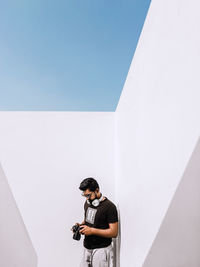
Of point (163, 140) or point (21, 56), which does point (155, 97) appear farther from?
point (21, 56)

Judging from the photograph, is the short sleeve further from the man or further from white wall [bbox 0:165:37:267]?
white wall [bbox 0:165:37:267]

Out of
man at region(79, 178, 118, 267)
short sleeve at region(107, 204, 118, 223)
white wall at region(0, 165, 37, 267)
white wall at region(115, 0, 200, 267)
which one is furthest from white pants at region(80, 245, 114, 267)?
white wall at region(0, 165, 37, 267)

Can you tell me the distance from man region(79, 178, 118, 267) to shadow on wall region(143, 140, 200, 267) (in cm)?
63

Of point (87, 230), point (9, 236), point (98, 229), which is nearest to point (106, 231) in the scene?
point (98, 229)

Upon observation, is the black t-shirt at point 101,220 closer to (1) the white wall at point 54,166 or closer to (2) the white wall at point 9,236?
(2) the white wall at point 9,236

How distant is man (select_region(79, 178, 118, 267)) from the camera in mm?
1945

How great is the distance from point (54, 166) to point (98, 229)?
3.69ft

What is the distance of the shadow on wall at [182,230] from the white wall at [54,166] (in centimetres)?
149

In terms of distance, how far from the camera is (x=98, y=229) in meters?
1.94

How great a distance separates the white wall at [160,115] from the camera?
91 centimetres

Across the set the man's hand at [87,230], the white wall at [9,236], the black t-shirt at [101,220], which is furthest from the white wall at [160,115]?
the white wall at [9,236]

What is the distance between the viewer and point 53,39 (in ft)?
11.8

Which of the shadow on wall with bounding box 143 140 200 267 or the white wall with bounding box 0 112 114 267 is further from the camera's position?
the white wall with bounding box 0 112 114 267

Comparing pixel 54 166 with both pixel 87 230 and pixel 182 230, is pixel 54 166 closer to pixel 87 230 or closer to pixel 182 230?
pixel 87 230
